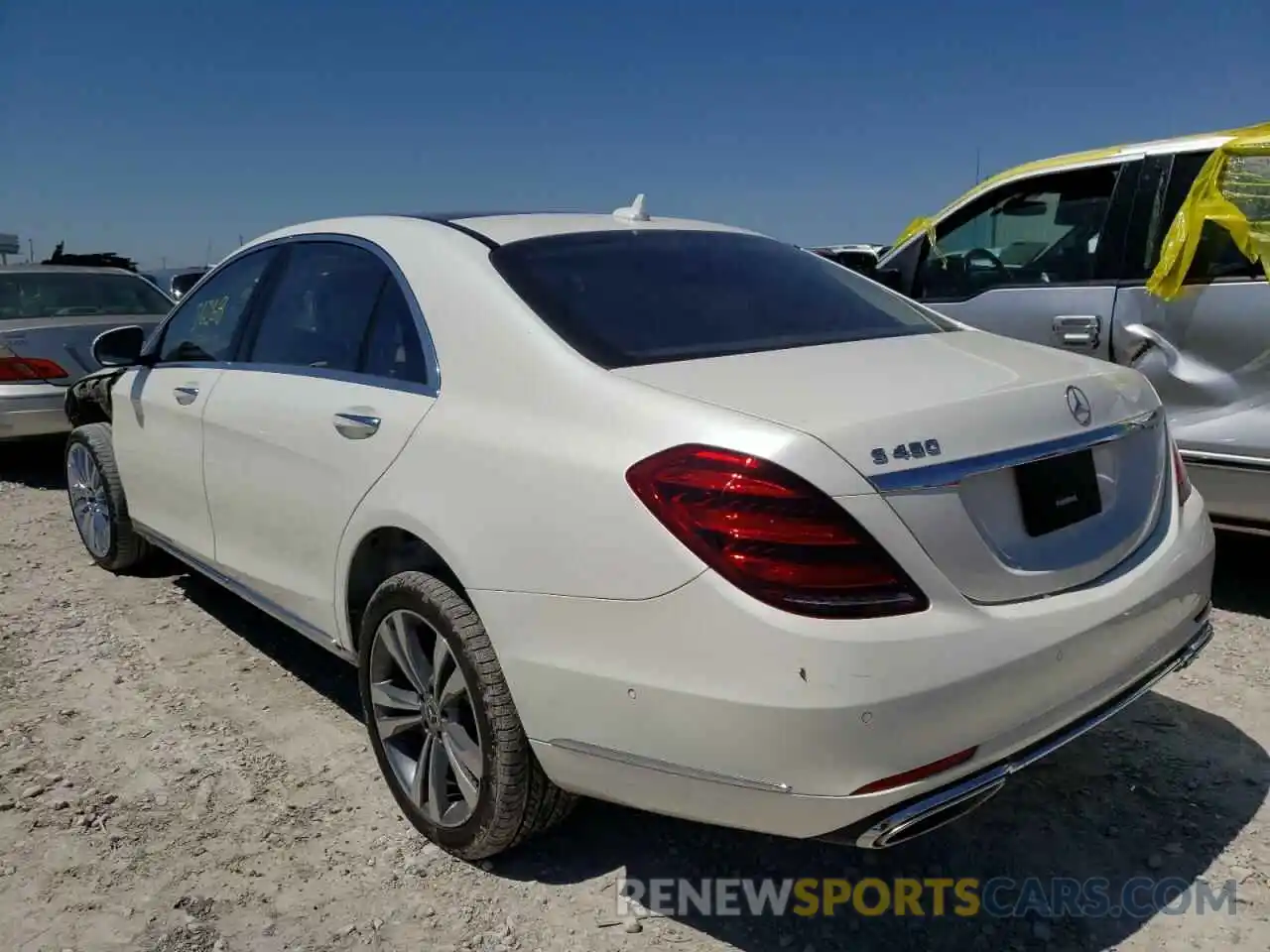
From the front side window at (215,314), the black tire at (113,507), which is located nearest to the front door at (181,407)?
the front side window at (215,314)

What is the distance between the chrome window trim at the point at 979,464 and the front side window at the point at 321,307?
1.61 meters

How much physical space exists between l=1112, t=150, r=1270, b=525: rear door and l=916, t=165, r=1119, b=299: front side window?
0.97 ft

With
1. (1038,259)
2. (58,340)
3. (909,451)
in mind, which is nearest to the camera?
(909,451)

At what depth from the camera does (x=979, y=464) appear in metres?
1.92

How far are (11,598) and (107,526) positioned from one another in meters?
0.51

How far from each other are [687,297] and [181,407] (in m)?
2.05

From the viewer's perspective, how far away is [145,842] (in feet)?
8.75

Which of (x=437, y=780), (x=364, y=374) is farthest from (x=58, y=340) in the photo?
(x=437, y=780)

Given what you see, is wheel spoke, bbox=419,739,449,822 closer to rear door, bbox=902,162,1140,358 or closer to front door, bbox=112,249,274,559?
front door, bbox=112,249,274,559

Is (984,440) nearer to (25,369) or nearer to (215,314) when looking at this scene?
(215,314)

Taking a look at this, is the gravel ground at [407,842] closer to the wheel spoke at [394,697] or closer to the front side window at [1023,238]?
the wheel spoke at [394,697]

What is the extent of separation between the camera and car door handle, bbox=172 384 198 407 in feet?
11.8

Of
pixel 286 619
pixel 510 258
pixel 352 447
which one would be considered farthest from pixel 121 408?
pixel 510 258

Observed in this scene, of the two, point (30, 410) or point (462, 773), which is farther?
point (30, 410)
